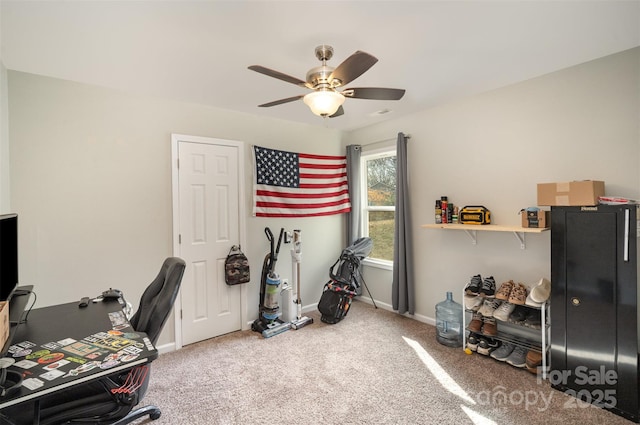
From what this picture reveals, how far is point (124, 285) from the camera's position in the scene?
2.85 metres

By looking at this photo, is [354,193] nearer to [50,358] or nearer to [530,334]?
[530,334]

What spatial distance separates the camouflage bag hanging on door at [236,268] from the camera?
3.36 metres

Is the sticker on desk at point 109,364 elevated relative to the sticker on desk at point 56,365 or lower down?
elevated

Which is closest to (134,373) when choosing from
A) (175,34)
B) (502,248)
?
(175,34)

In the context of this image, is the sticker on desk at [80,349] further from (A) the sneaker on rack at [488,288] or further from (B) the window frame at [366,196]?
(B) the window frame at [366,196]

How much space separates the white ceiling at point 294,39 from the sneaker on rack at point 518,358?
2.53 metres

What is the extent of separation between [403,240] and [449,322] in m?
1.07

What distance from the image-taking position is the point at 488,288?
285cm

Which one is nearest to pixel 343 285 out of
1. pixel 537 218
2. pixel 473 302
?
pixel 473 302

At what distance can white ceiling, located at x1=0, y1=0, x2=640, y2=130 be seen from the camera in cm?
172

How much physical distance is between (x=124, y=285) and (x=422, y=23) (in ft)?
11.0

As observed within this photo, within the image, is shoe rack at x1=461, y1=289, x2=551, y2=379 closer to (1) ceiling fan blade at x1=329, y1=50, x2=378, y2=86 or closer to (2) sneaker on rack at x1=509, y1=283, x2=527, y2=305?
(2) sneaker on rack at x1=509, y1=283, x2=527, y2=305

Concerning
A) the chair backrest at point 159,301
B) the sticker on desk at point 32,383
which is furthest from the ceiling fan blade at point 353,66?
the sticker on desk at point 32,383

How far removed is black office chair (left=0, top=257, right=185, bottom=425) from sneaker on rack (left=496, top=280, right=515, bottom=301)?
2.70 metres
